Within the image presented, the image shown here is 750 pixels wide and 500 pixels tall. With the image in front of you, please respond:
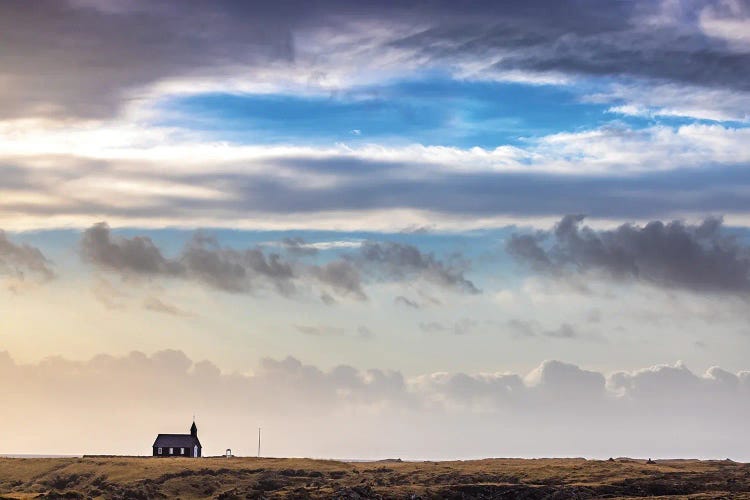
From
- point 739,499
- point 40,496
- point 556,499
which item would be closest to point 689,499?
point 739,499

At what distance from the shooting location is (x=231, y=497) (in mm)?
198375

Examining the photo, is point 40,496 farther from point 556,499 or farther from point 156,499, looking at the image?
point 556,499

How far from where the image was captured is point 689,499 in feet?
639

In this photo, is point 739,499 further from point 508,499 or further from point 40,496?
point 40,496

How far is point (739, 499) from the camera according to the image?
632ft

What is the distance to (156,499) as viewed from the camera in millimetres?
199875

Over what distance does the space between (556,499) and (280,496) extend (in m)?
42.9

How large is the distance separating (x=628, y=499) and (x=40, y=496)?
89.7m

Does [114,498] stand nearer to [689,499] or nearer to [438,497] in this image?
[438,497]

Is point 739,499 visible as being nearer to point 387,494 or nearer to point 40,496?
point 387,494

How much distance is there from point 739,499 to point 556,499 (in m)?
27.5

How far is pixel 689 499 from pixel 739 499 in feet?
24.2

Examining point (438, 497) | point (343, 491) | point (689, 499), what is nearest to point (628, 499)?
point (689, 499)

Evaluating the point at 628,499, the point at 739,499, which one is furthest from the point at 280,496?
the point at 739,499
